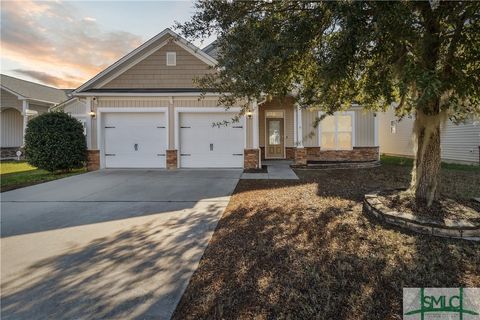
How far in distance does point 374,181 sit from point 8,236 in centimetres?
854

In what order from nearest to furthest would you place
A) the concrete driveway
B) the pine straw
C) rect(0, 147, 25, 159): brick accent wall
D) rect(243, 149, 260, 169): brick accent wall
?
the pine straw < the concrete driveway < rect(243, 149, 260, 169): brick accent wall < rect(0, 147, 25, 159): brick accent wall

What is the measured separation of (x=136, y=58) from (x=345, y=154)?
10.6 meters

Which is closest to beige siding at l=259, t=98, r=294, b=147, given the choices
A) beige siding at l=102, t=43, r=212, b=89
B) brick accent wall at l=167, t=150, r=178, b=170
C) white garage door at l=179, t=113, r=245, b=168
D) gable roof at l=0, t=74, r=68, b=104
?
white garage door at l=179, t=113, r=245, b=168

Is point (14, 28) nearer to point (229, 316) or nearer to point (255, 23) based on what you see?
point (255, 23)

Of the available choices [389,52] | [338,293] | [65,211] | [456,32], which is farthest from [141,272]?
[456,32]

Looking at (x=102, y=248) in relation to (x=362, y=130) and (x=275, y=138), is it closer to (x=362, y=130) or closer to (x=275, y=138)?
(x=275, y=138)

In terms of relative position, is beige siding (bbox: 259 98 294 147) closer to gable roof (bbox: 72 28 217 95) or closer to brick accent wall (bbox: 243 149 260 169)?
brick accent wall (bbox: 243 149 260 169)

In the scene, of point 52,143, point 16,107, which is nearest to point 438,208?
point 52,143

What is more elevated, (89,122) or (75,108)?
(75,108)

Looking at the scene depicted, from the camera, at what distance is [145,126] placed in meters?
11.3

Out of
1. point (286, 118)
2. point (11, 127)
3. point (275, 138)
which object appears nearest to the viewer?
point (286, 118)

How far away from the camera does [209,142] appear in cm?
1118

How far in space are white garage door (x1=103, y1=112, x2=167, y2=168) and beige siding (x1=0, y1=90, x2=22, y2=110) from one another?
11.2 meters

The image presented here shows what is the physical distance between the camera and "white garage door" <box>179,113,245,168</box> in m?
11.1
